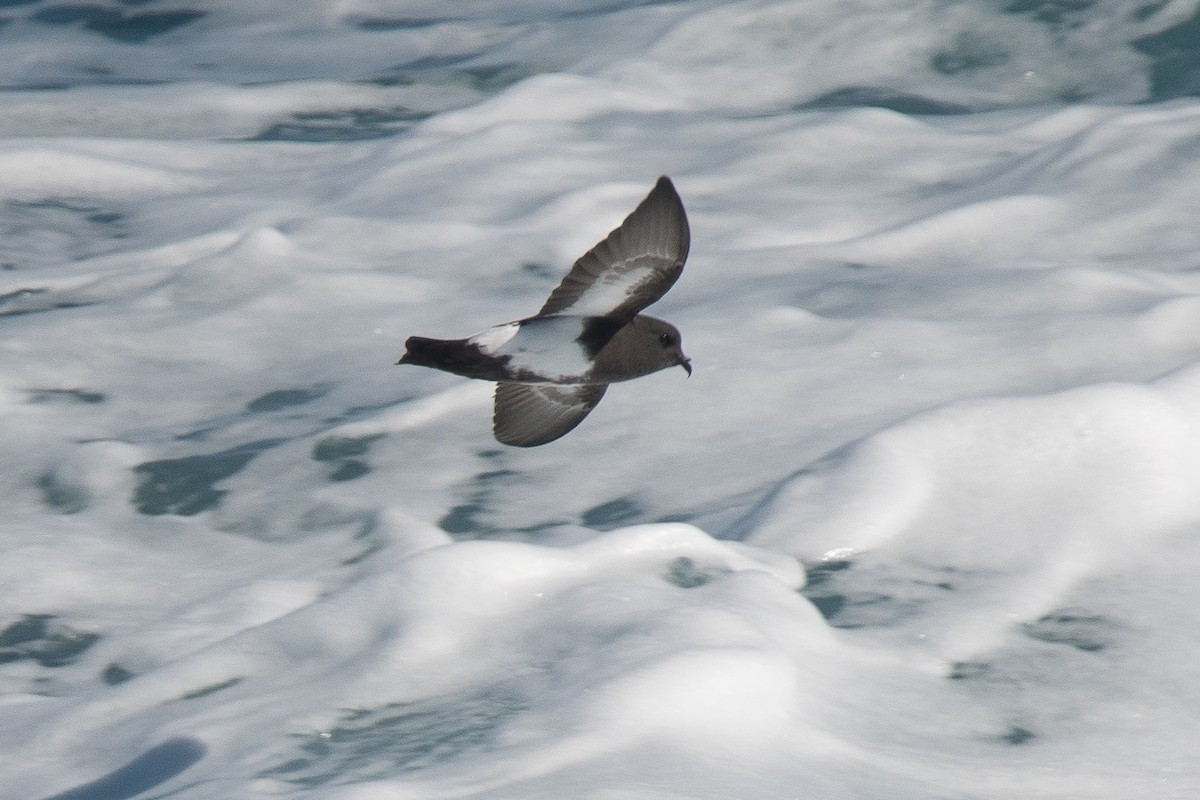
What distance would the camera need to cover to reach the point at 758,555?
3047 mm

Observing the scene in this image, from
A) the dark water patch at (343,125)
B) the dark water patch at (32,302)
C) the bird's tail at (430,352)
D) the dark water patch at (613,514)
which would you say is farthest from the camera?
the dark water patch at (343,125)

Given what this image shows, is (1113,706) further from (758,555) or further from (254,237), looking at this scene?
(254,237)

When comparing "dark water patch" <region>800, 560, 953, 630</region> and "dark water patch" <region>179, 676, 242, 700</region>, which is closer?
"dark water patch" <region>179, 676, 242, 700</region>

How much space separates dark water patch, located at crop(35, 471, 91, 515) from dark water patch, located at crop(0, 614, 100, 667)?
0.52 m

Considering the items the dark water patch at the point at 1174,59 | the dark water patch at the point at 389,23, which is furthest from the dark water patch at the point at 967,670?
the dark water patch at the point at 389,23

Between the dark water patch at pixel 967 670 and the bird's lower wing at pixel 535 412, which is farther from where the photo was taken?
the bird's lower wing at pixel 535 412

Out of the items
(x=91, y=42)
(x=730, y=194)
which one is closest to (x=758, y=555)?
(x=730, y=194)

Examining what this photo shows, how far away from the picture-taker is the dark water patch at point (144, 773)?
242 centimetres

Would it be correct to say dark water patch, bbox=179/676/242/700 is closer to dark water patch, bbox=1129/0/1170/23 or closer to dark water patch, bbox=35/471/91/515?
dark water patch, bbox=35/471/91/515

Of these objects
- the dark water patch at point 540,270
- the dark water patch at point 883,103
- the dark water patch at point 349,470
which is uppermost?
the dark water patch at point 883,103

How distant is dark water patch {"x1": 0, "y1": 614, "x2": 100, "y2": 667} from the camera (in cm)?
303

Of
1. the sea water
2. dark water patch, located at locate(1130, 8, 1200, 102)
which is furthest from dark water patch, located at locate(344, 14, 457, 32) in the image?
dark water patch, located at locate(1130, 8, 1200, 102)

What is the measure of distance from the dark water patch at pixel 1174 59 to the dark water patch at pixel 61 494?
3988 mm

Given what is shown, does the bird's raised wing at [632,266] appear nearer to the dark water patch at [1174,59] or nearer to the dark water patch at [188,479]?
the dark water patch at [188,479]
